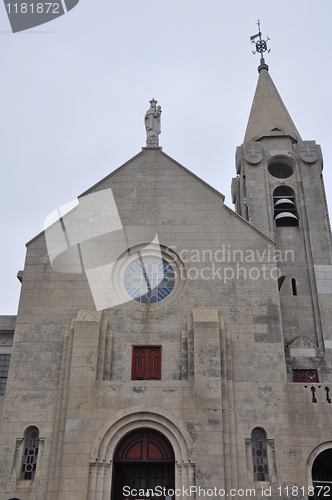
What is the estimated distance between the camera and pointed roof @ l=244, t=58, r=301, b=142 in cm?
3112

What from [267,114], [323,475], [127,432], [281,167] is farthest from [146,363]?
[267,114]

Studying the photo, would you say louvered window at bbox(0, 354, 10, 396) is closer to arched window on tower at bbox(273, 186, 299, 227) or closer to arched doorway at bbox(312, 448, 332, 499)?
arched doorway at bbox(312, 448, 332, 499)

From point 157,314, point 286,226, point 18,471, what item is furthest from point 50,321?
point 286,226

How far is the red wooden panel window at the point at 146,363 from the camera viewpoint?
20.1m

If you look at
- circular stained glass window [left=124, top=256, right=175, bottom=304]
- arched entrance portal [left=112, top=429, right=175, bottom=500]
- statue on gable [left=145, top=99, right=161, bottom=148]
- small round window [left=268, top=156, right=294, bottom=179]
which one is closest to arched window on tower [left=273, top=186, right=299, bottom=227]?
small round window [left=268, top=156, right=294, bottom=179]

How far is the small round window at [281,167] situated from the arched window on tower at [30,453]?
18.9 m

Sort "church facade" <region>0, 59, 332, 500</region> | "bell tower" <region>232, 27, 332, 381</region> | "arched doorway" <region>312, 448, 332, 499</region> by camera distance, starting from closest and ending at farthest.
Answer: "church facade" <region>0, 59, 332, 500</region>
"arched doorway" <region>312, 448, 332, 499</region>
"bell tower" <region>232, 27, 332, 381</region>

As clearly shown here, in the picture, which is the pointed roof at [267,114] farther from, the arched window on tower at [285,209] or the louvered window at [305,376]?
the louvered window at [305,376]

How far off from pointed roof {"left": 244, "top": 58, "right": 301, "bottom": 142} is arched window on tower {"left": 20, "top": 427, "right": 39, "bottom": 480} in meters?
20.1

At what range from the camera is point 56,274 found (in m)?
22.0

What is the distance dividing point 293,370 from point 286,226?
25.3ft

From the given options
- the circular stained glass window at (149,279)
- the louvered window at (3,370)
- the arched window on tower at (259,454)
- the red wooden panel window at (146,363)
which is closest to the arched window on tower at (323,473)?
the arched window on tower at (259,454)

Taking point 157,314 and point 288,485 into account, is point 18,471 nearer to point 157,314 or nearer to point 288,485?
point 157,314

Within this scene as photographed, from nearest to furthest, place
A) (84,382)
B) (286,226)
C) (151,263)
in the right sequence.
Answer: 1. (84,382)
2. (151,263)
3. (286,226)
